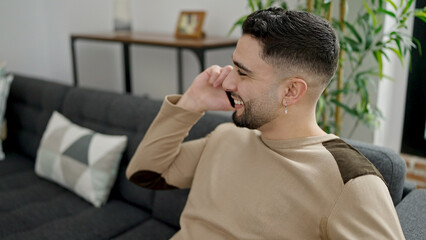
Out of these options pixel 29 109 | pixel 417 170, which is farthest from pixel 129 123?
pixel 417 170

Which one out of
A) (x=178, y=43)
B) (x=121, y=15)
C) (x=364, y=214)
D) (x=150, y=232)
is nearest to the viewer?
(x=364, y=214)

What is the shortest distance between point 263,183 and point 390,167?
0.39 m

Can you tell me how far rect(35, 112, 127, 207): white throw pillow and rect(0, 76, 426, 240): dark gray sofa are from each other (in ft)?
0.16

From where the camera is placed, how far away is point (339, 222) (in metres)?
0.85

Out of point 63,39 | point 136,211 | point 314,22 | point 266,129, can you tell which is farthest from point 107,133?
point 63,39

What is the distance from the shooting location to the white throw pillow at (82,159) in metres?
1.72

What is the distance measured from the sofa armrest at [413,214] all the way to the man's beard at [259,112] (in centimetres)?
43

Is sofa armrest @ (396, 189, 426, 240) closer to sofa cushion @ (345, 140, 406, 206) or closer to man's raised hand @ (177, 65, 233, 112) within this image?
sofa cushion @ (345, 140, 406, 206)

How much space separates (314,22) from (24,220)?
130cm

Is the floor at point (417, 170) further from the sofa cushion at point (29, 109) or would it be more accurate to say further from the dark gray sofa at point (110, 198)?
the sofa cushion at point (29, 109)

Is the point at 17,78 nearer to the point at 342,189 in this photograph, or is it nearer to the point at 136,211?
the point at 136,211

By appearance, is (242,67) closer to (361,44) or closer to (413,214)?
(413,214)

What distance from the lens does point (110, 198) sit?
5.94 ft

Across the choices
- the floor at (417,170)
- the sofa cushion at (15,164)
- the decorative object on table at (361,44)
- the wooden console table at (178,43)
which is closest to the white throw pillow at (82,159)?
the sofa cushion at (15,164)
